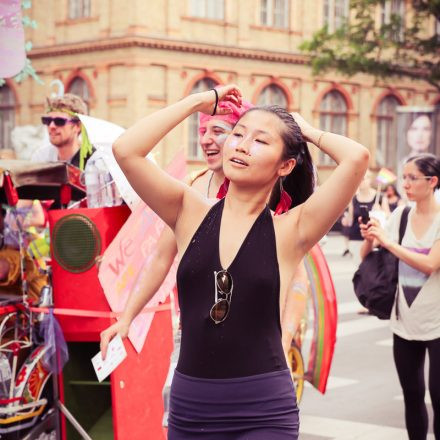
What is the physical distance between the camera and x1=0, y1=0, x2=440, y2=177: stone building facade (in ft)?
109

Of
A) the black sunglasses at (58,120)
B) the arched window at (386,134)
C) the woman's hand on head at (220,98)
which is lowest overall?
the arched window at (386,134)

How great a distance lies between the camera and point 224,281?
3332mm

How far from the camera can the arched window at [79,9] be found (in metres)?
35.1

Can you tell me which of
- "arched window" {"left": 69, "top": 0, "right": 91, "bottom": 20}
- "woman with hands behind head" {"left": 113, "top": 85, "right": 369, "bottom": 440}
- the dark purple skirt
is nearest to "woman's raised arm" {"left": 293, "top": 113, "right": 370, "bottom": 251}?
"woman with hands behind head" {"left": 113, "top": 85, "right": 369, "bottom": 440}

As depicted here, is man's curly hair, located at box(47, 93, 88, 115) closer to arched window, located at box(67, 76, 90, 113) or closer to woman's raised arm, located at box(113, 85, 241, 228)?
woman's raised arm, located at box(113, 85, 241, 228)

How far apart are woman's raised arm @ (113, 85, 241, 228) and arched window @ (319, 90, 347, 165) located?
34585 millimetres

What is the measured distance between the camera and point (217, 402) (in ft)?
10.9

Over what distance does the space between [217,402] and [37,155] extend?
4655 millimetres

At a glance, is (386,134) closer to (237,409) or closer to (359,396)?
(359,396)

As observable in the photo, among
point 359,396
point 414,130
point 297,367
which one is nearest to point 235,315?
point 297,367

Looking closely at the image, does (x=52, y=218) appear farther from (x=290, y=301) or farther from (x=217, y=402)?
(x=217, y=402)

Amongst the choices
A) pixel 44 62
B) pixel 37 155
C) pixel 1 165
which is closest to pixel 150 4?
pixel 44 62

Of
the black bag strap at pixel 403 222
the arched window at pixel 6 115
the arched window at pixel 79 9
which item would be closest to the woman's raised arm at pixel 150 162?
the black bag strap at pixel 403 222

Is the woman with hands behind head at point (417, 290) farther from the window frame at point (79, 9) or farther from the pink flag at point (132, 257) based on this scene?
the window frame at point (79, 9)
